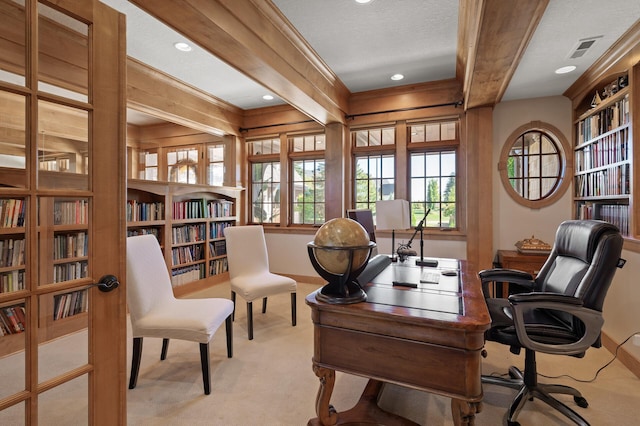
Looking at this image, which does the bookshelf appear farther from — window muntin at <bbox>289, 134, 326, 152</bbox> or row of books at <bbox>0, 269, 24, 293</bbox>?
row of books at <bbox>0, 269, 24, 293</bbox>

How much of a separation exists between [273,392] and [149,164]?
5.34m

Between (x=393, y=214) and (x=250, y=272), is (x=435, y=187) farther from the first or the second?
(x=250, y=272)

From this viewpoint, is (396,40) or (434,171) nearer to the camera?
(396,40)

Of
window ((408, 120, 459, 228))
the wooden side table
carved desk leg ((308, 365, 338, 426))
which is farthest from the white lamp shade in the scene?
window ((408, 120, 459, 228))

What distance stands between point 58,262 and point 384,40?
10.1 feet

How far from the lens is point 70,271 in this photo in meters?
1.24

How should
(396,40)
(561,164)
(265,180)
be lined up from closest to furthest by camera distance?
(396,40) < (561,164) < (265,180)

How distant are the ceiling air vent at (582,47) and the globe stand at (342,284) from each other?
2565mm

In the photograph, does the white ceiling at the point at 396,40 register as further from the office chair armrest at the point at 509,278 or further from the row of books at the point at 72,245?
the row of books at the point at 72,245

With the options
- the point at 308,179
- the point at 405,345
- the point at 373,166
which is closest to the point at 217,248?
the point at 308,179

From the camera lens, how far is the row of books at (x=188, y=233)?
424 centimetres

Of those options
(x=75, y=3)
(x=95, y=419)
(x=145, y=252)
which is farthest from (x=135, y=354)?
(x=75, y=3)

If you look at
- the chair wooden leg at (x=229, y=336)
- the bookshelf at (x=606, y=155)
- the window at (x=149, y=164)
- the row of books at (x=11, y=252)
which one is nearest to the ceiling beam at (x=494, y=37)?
the bookshelf at (x=606, y=155)

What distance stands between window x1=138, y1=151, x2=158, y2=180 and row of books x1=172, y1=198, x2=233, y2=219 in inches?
71.9
